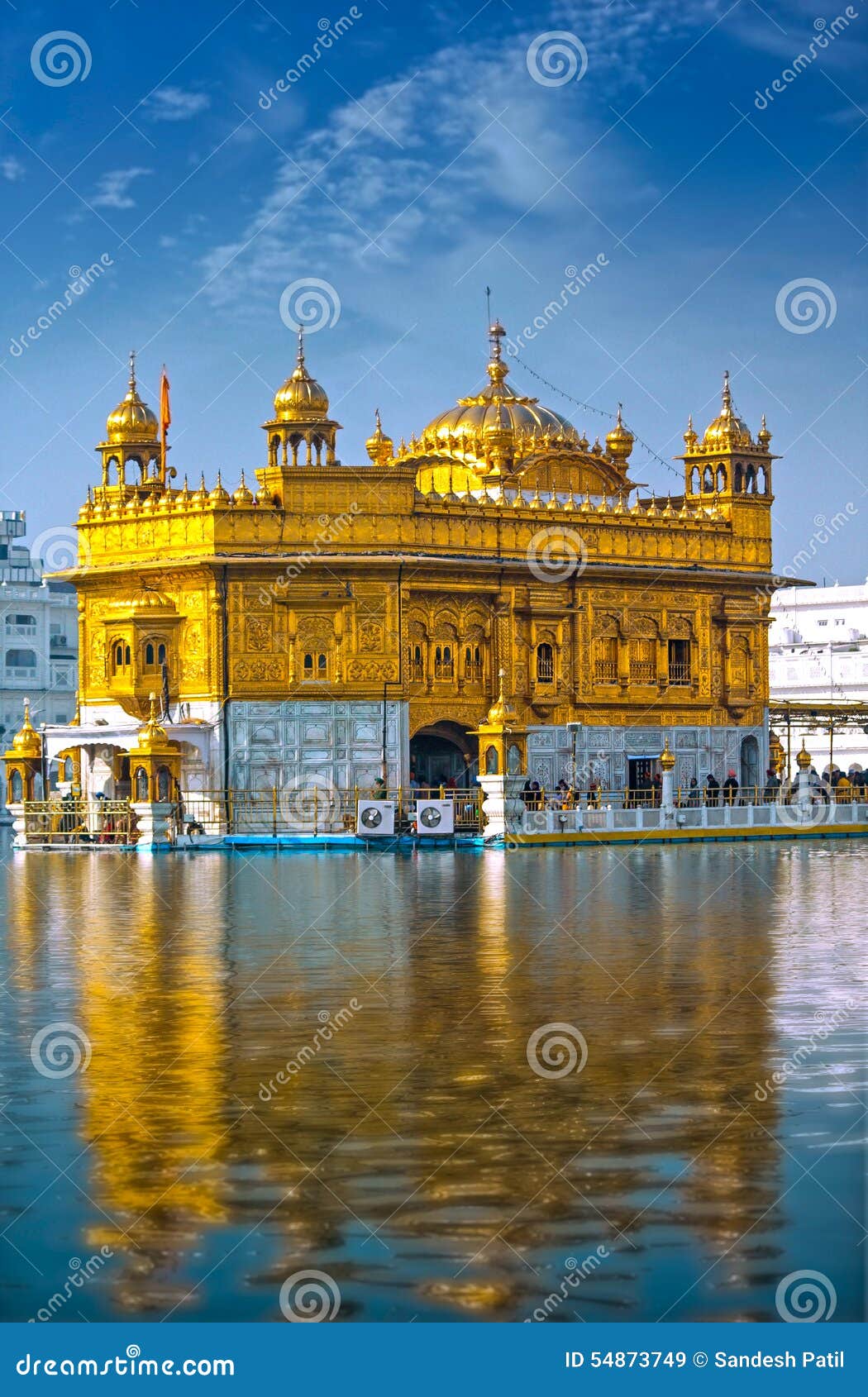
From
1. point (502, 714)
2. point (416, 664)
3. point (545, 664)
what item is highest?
point (545, 664)

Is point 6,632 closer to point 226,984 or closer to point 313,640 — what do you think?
point 313,640

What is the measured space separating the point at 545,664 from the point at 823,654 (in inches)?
1717

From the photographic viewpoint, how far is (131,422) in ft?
182

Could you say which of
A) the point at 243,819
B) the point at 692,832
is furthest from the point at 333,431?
the point at 692,832

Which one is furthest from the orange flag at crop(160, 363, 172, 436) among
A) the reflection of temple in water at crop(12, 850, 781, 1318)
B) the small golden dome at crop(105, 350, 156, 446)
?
the reflection of temple in water at crop(12, 850, 781, 1318)

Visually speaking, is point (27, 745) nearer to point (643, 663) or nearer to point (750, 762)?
point (643, 663)

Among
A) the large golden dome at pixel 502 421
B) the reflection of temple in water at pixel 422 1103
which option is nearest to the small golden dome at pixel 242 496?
the large golden dome at pixel 502 421

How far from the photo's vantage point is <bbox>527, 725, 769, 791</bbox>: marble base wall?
2067 inches

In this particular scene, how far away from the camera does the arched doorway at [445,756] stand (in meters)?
51.8

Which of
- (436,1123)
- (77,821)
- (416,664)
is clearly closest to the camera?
(436,1123)

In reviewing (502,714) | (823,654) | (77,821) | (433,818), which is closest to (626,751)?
(502,714)

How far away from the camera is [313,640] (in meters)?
49.0

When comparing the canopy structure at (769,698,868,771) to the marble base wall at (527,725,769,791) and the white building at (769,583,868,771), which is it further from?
the white building at (769,583,868,771)

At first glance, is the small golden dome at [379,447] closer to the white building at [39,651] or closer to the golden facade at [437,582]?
the golden facade at [437,582]
